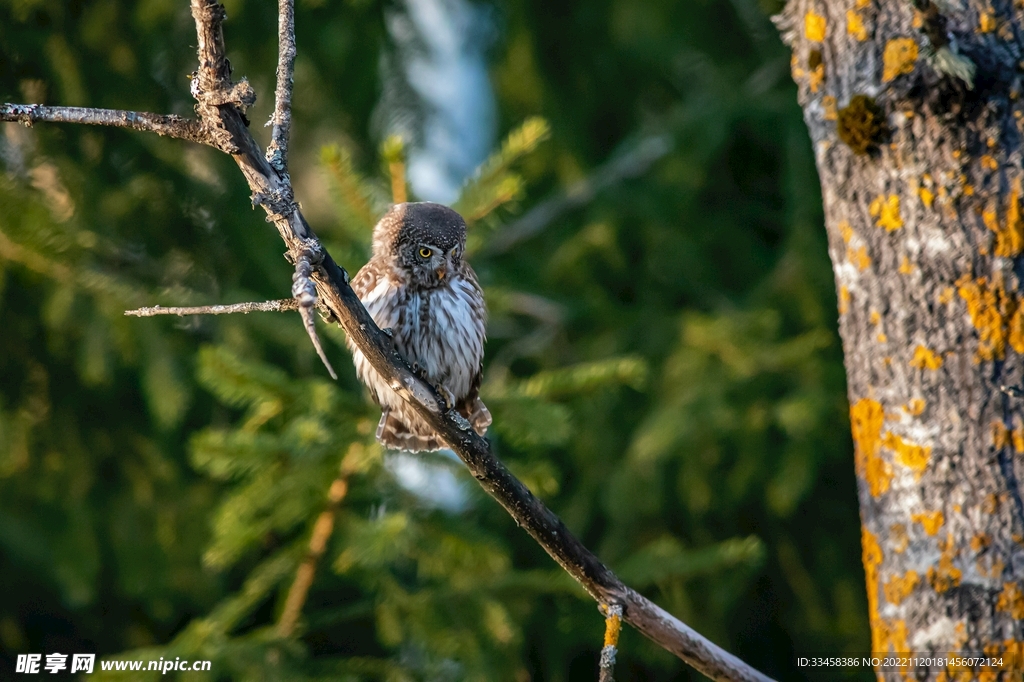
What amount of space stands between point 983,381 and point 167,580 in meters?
4.05

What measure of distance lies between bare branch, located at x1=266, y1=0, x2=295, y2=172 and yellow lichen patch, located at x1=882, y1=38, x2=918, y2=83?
58.2 inches

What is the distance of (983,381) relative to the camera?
2.40 m

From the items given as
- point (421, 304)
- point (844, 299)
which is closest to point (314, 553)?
point (421, 304)

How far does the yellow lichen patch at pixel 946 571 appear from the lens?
239 centimetres

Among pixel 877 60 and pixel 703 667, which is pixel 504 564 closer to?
pixel 703 667

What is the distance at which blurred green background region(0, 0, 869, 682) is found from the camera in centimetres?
362

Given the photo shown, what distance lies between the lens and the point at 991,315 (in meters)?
2.41

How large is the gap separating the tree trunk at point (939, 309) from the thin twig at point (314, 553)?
182 cm

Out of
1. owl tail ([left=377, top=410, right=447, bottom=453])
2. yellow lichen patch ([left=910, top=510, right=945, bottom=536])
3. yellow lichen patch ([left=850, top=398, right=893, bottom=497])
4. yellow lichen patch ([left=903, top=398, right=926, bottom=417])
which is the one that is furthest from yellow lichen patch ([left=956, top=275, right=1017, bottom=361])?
owl tail ([left=377, top=410, right=447, bottom=453])

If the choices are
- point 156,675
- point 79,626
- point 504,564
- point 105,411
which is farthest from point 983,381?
point 79,626

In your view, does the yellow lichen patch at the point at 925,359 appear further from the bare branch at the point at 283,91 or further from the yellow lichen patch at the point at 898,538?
the bare branch at the point at 283,91

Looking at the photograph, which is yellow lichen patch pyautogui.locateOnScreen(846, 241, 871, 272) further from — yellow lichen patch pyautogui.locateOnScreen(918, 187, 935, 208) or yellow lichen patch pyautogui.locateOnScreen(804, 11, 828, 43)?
yellow lichen patch pyautogui.locateOnScreen(804, 11, 828, 43)

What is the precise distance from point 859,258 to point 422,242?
1414 mm

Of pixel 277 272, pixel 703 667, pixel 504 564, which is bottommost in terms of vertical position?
pixel 703 667
